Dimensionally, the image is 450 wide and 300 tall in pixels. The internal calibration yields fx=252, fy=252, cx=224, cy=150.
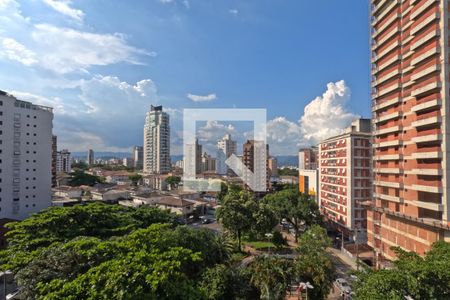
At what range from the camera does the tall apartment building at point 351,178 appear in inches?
1139

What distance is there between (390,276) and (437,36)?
15.4 meters

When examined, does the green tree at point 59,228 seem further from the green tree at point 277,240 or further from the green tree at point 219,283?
the green tree at point 277,240

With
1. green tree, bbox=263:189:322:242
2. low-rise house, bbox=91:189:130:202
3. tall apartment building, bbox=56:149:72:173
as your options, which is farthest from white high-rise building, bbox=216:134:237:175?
tall apartment building, bbox=56:149:72:173

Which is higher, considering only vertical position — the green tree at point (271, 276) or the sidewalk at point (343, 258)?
the green tree at point (271, 276)

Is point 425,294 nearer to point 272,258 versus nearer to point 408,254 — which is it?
point 408,254

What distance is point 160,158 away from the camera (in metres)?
83.6

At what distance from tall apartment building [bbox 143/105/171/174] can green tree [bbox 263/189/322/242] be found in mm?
56658

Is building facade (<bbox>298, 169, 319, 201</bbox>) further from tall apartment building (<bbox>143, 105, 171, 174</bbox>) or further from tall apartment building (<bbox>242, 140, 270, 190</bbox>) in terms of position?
tall apartment building (<bbox>143, 105, 171, 174</bbox>)

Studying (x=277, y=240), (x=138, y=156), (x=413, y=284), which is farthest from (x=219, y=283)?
(x=138, y=156)

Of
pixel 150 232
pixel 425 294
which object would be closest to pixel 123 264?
pixel 150 232

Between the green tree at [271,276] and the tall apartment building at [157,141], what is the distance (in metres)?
71.4

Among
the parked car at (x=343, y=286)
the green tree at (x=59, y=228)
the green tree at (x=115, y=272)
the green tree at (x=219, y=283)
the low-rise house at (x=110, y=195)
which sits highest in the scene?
the green tree at (x=115, y=272)

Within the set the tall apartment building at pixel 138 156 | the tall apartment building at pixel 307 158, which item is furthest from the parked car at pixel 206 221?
the tall apartment building at pixel 138 156

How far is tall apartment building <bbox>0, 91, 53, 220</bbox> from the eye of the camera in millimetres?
29812
